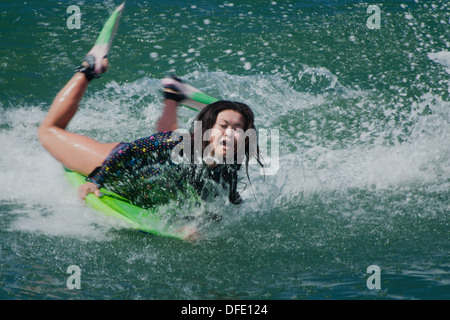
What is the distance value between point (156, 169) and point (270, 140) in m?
1.78

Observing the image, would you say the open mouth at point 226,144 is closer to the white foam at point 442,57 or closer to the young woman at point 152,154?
the young woman at point 152,154

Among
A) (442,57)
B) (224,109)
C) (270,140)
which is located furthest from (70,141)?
(442,57)

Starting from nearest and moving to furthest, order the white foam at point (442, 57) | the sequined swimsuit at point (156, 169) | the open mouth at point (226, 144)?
1. the open mouth at point (226, 144)
2. the sequined swimsuit at point (156, 169)
3. the white foam at point (442, 57)

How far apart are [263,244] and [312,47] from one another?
3.68 m

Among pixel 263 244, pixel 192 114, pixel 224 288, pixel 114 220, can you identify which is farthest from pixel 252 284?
pixel 192 114

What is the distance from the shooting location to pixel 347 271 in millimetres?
2744

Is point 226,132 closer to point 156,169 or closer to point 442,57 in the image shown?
point 156,169

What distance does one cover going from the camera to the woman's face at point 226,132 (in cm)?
299

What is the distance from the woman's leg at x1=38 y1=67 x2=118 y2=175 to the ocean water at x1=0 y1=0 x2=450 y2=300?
0.33 metres

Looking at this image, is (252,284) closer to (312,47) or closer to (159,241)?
(159,241)

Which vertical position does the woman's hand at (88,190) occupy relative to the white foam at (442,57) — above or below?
below

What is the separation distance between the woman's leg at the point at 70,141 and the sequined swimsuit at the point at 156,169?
120mm

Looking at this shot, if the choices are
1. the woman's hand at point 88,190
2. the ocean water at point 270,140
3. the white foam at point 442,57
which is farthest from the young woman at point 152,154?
the white foam at point 442,57

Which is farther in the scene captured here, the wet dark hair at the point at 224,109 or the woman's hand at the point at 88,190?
the woman's hand at the point at 88,190
